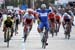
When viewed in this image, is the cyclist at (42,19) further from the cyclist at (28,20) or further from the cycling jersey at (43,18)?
the cyclist at (28,20)

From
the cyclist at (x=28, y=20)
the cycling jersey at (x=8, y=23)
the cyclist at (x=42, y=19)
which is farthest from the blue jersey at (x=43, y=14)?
the cyclist at (x=28, y=20)

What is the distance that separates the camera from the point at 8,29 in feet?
72.8

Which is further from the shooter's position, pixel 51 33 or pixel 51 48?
pixel 51 33

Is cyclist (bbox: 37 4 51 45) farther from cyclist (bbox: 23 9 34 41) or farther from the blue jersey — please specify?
cyclist (bbox: 23 9 34 41)

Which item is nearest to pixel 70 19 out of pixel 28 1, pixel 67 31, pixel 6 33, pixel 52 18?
pixel 67 31

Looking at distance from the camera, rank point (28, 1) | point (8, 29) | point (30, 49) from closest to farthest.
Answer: point (30, 49) → point (8, 29) → point (28, 1)

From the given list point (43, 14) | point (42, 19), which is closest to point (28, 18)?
point (42, 19)

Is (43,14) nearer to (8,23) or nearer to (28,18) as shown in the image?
(8,23)

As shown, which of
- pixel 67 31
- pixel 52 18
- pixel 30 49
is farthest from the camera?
pixel 52 18

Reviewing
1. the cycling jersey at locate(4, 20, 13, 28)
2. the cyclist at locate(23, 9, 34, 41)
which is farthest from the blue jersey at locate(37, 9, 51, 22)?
the cyclist at locate(23, 9, 34, 41)

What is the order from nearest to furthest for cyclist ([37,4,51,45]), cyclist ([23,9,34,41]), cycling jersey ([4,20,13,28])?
cyclist ([37,4,51,45])
cycling jersey ([4,20,13,28])
cyclist ([23,9,34,41])

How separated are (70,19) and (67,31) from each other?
3.06 feet

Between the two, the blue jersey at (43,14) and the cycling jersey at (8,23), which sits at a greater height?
the blue jersey at (43,14)

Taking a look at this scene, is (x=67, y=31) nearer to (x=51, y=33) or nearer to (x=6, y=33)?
(x=51, y=33)
